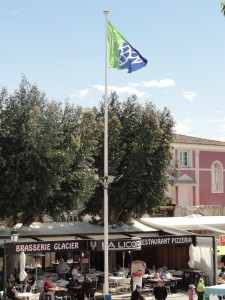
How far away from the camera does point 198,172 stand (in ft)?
147

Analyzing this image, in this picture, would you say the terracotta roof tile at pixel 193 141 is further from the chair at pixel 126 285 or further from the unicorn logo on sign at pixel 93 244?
the unicorn logo on sign at pixel 93 244

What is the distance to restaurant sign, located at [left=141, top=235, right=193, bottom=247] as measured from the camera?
2975 centimetres

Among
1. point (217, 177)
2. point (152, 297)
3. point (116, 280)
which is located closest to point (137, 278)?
point (152, 297)

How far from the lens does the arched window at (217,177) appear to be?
4591 cm

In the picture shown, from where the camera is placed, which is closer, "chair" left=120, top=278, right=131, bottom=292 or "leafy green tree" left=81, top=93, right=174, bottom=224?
"chair" left=120, top=278, right=131, bottom=292

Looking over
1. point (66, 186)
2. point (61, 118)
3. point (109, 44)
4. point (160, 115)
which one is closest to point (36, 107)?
point (61, 118)

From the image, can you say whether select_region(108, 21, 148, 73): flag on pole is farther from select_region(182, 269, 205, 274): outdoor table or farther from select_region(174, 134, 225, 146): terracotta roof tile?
select_region(174, 134, 225, 146): terracotta roof tile

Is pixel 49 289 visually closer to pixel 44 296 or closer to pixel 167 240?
pixel 44 296

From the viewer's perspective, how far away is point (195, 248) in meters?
31.4

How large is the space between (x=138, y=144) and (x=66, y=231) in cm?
616

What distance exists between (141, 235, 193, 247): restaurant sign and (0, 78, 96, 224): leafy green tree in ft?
11.9

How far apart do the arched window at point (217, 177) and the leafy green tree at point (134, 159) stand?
13018mm

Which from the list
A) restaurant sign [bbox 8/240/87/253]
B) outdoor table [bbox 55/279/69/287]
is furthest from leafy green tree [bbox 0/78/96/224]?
outdoor table [bbox 55/279/69/287]

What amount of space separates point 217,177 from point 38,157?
21982 mm
